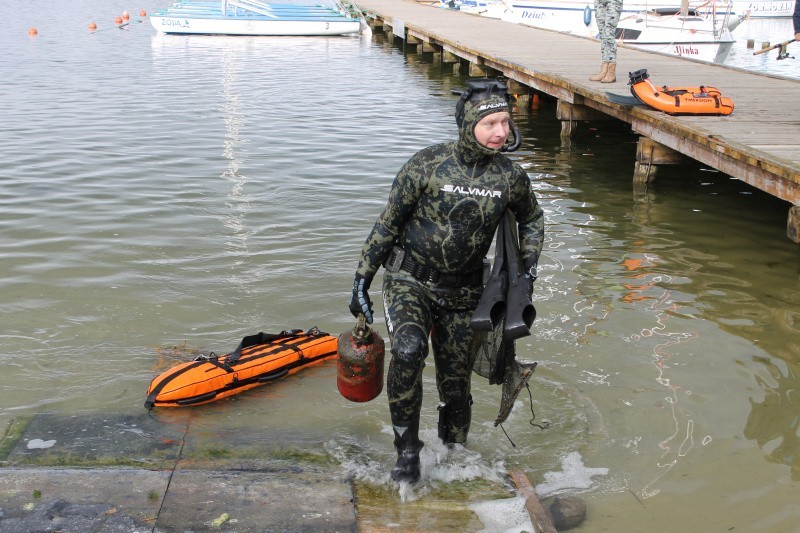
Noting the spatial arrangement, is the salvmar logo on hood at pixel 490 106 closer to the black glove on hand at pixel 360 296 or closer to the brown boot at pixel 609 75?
the black glove on hand at pixel 360 296

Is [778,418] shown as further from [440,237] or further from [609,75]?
[609,75]

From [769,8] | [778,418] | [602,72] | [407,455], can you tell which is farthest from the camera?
[769,8]

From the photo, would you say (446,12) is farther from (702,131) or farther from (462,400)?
(462,400)

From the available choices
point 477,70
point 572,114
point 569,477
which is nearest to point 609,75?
point 572,114

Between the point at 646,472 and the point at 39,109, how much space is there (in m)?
16.4

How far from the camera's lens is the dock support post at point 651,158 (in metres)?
12.2

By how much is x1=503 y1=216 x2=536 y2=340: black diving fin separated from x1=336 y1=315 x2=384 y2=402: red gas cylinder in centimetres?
69

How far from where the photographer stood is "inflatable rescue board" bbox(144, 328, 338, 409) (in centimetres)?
604

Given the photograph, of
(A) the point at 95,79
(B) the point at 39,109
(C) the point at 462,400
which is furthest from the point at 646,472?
(A) the point at 95,79

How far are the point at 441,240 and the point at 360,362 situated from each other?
2.53 feet

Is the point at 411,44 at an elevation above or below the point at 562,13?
below

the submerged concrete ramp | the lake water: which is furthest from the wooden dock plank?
the submerged concrete ramp

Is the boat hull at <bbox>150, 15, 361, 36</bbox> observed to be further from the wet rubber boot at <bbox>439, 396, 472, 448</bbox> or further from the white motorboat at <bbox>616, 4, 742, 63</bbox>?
the wet rubber boot at <bbox>439, 396, 472, 448</bbox>

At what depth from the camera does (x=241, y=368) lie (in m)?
6.37
